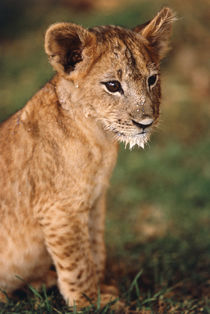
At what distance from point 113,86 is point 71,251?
50.1 inches

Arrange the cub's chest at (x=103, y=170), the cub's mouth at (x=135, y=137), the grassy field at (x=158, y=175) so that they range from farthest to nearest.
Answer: the grassy field at (x=158, y=175) → the cub's chest at (x=103, y=170) → the cub's mouth at (x=135, y=137)

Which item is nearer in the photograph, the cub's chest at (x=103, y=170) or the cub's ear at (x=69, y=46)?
the cub's ear at (x=69, y=46)

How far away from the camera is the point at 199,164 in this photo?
21.8 feet

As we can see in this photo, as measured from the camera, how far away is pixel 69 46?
3068mm

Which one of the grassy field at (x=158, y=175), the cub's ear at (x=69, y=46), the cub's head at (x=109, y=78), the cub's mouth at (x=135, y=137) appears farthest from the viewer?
the grassy field at (x=158, y=175)

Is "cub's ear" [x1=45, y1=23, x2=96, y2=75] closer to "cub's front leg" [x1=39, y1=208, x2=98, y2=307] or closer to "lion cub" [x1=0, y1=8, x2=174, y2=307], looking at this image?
"lion cub" [x1=0, y1=8, x2=174, y2=307]

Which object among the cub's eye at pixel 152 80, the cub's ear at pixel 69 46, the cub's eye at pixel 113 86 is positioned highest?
the cub's ear at pixel 69 46

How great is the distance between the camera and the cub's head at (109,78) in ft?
10.1

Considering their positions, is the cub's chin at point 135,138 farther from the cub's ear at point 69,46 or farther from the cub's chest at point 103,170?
the cub's ear at point 69,46

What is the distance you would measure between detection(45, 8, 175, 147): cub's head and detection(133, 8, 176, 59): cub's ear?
0.73 ft

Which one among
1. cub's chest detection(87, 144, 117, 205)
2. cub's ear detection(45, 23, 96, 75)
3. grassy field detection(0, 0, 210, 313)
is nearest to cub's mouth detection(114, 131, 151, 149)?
cub's chest detection(87, 144, 117, 205)

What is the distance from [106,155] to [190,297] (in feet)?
5.11

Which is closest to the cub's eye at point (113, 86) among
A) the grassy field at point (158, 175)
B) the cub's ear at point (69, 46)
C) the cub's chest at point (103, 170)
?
the cub's ear at point (69, 46)

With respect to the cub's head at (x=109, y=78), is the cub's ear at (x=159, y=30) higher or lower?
higher
